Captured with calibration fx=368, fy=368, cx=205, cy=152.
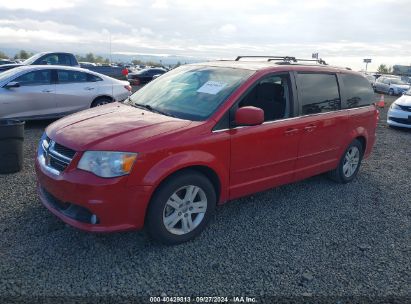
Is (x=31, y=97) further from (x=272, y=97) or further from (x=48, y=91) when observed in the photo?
(x=272, y=97)

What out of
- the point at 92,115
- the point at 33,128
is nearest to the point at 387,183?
the point at 92,115

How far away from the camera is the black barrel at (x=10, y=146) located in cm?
510

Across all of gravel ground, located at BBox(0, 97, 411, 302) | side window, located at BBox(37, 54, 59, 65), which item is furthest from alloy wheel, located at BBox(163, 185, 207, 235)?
side window, located at BBox(37, 54, 59, 65)

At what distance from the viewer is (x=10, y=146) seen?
514 centimetres

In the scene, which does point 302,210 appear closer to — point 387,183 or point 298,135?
point 298,135

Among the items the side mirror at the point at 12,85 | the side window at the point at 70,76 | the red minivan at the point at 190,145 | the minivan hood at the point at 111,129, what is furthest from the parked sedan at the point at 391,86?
the minivan hood at the point at 111,129

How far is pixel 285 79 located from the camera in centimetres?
441

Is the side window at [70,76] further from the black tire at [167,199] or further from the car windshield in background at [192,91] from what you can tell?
the black tire at [167,199]

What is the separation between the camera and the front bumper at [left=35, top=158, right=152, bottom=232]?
10.0 ft

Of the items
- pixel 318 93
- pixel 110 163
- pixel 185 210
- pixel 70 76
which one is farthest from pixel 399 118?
pixel 110 163

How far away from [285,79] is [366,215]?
1.95 meters

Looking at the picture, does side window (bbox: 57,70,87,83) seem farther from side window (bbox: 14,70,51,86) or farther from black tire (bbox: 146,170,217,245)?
black tire (bbox: 146,170,217,245)

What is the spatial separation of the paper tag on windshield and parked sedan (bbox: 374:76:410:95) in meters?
25.5

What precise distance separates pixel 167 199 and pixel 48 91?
20.2 feet
